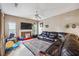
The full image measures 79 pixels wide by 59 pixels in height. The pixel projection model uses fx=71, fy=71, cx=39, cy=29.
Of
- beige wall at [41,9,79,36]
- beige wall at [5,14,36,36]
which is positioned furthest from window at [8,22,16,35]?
beige wall at [41,9,79,36]

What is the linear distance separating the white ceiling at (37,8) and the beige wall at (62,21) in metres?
0.10

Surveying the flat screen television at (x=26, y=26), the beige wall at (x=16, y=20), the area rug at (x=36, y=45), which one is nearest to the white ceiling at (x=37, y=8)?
the beige wall at (x=16, y=20)

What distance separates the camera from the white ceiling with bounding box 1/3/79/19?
1.46 meters

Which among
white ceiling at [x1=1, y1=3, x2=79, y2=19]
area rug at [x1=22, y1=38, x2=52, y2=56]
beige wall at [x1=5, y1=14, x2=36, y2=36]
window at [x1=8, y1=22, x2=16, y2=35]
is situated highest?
white ceiling at [x1=1, y1=3, x2=79, y2=19]

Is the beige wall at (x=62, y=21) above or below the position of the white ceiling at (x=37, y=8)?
below

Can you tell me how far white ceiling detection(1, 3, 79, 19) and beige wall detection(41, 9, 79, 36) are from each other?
97mm

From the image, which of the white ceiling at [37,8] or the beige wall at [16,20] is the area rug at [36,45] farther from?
the white ceiling at [37,8]

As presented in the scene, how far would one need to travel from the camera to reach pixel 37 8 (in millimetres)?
1522

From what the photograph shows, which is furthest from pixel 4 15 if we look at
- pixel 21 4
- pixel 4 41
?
pixel 4 41

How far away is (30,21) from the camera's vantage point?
1.66 metres

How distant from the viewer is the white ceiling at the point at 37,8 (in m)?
1.46

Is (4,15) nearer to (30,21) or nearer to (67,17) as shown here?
(30,21)

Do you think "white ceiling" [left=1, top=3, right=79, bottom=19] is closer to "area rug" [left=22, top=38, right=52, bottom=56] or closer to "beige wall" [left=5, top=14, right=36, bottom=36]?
"beige wall" [left=5, top=14, right=36, bottom=36]

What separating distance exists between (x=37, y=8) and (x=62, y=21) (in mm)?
631
